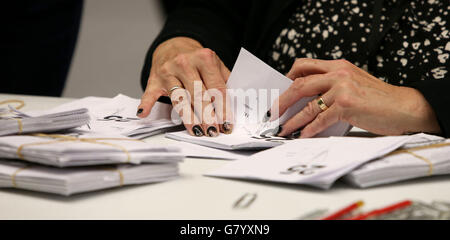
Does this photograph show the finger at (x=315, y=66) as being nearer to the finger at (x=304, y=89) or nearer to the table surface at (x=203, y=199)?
the finger at (x=304, y=89)

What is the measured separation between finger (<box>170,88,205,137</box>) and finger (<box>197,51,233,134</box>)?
0.04m

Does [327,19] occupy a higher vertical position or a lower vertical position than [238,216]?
higher

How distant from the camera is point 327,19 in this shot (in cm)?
110

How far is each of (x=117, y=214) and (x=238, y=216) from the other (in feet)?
0.44

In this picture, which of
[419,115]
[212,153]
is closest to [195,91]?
[212,153]

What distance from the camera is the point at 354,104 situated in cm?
74

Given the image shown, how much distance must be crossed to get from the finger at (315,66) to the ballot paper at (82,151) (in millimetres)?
354

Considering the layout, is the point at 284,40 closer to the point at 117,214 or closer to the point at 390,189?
the point at 390,189

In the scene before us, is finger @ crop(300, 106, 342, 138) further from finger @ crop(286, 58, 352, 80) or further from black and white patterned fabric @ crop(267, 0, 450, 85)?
black and white patterned fabric @ crop(267, 0, 450, 85)

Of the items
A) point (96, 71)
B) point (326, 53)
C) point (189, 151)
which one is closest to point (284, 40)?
point (326, 53)

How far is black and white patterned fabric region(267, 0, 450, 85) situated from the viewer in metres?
1.00

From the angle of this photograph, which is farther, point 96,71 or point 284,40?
point 96,71

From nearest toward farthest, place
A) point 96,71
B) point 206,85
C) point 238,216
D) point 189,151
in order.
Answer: point 238,216 < point 189,151 < point 206,85 < point 96,71

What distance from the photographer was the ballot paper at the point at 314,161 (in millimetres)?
534
